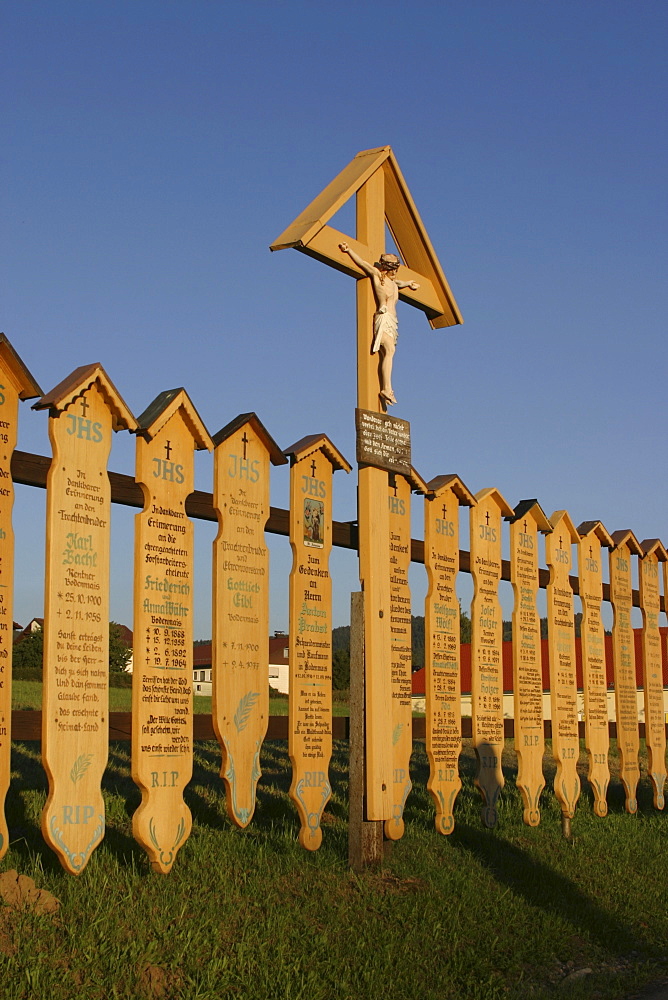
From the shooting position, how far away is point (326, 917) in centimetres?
557

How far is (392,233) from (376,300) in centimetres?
90

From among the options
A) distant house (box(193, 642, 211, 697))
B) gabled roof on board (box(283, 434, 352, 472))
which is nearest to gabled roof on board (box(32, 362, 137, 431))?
gabled roof on board (box(283, 434, 352, 472))

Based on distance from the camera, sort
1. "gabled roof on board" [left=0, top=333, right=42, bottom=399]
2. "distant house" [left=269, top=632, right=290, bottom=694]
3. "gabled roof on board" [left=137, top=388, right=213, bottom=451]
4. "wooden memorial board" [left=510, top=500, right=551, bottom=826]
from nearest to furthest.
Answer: "gabled roof on board" [left=0, top=333, right=42, bottom=399] < "gabled roof on board" [left=137, top=388, right=213, bottom=451] < "wooden memorial board" [left=510, top=500, right=551, bottom=826] < "distant house" [left=269, top=632, right=290, bottom=694]

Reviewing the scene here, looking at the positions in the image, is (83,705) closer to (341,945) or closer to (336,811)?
(341,945)

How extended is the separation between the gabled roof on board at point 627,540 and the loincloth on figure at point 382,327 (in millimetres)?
4306

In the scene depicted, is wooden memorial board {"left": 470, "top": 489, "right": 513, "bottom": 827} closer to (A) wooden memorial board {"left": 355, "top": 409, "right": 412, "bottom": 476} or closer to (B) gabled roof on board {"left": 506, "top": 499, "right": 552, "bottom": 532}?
(B) gabled roof on board {"left": 506, "top": 499, "right": 552, "bottom": 532}

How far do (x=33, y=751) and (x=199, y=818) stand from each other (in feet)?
14.7

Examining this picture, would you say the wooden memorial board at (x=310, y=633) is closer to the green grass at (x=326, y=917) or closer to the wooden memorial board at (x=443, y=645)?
the green grass at (x=326, y=917)

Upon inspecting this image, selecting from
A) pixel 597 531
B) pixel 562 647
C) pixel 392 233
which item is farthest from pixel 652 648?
pixel 392 233

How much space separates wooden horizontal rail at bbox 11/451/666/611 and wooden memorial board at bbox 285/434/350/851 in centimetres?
14

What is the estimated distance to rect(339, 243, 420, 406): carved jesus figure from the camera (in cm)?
742

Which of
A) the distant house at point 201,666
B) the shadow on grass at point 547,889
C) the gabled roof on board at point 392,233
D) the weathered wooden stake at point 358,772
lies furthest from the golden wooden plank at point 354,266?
the distant house at point 201,666

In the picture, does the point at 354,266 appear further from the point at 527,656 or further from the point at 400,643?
the point at 527,656

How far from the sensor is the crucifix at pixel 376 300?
22.8ft
